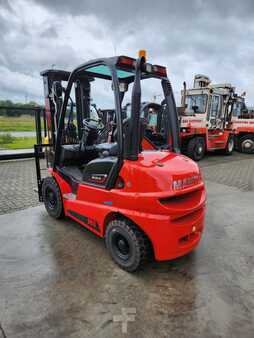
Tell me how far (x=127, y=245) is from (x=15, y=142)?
27.2 ft

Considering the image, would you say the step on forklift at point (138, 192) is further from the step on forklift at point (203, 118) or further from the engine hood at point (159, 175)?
the step on forklift at point (203, 118)

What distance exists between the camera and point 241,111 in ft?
39.9

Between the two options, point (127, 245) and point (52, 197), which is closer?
point (127, 245)

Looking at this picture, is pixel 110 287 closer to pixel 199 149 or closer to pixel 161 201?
pixel 161 201

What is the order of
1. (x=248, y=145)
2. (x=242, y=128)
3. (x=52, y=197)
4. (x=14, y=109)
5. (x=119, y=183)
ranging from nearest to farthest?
1. (x=119, y=183)
2. (x=52, y=197)
3. (x=14, y=109)
4. (x=248, y=145)
5. (x=242, y=128)

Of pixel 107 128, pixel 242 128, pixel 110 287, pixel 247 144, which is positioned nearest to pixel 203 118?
pixel 242 128

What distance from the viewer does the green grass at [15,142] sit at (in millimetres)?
8516

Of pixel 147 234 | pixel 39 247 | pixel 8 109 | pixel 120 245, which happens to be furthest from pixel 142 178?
pixel 8 109

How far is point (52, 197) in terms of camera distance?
3389 mm

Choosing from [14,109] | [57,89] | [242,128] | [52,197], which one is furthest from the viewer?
[242,128]

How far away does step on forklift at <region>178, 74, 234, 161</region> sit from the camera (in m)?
9.10

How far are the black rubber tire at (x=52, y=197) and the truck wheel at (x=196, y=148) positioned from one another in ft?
22.5

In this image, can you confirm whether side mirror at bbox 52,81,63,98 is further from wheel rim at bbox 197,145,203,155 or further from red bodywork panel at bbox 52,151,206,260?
wheel rim at bbox 197,145,203,155

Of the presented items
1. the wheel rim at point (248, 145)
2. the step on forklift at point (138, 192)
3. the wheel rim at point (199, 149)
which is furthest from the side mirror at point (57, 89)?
the wheel rim at point (248, 145)
